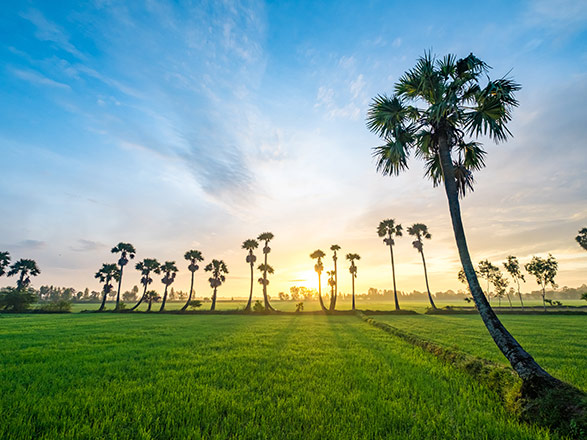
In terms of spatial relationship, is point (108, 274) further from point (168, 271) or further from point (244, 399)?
point (244, 399)

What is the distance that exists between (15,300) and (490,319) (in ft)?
236

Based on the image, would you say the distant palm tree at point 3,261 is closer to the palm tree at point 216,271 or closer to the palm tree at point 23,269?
the palm tree at point 23,269

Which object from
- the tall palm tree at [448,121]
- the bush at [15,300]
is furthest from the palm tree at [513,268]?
the bush at [15,300]

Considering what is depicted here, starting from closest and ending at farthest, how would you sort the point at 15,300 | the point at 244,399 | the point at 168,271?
the point at 244,399 < the point at 15,300 < the point at 168,271

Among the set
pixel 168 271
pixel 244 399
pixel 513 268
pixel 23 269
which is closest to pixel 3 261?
pixel 23 269

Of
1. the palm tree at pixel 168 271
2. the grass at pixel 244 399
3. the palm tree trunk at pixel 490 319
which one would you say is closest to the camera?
the grass at pixel 244 399

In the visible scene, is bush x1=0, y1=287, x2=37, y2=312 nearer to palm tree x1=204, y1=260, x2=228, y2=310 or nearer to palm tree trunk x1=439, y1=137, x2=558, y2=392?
palm tree x1=204, y1=260, x2=228, y2=310

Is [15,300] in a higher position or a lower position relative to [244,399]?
lower

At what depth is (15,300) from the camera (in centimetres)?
4644

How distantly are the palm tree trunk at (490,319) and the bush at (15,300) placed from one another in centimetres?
7137

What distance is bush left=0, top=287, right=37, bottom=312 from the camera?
46.2 meters

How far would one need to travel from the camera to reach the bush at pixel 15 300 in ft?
152

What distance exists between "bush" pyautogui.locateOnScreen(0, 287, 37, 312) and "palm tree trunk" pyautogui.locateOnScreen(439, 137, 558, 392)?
7137 cm

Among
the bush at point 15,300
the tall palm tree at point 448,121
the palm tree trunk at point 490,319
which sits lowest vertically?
the bush at point 15,300
